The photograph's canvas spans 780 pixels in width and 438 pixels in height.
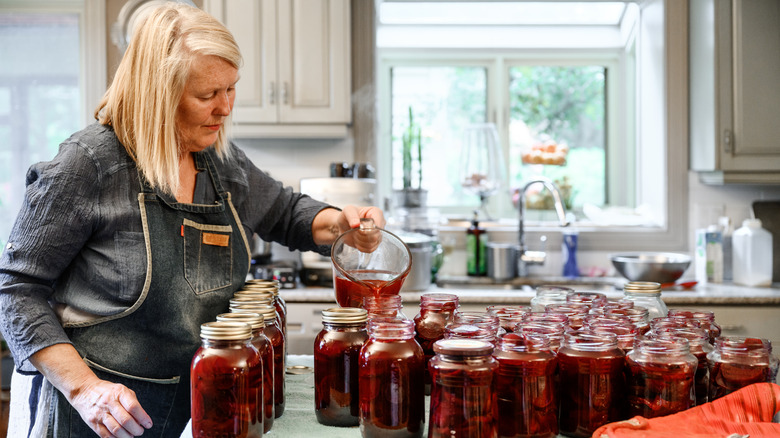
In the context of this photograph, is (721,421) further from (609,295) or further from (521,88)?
(521,88)

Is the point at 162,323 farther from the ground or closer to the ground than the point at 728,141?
closer to the ground

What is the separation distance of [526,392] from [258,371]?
405mm

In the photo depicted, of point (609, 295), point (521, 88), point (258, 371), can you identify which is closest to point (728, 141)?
point (609, 295)

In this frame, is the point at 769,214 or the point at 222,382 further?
the point at 769,214

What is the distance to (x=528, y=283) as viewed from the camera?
330cm

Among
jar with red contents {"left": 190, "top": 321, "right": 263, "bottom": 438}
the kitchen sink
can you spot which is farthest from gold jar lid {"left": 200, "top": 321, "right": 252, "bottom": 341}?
the kitchen sink

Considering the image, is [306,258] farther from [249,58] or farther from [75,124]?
[75,124]

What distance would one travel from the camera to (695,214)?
3.50 meters

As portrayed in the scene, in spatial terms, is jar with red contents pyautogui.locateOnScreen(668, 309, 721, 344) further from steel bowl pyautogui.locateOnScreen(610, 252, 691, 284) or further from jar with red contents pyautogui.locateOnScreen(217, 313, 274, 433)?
steel bowl pyautogui.locateOnScreen(610, 252, 691, 284)

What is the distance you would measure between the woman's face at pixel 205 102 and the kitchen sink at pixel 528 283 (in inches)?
73.3

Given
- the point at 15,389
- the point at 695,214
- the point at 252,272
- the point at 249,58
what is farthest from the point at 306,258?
the point at 695,214

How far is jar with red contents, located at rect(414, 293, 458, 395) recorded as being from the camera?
52.9 inches

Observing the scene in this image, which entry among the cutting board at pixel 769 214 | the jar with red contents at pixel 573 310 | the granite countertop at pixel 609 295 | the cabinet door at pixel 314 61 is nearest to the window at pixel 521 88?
the cutting board at pixel 769 214

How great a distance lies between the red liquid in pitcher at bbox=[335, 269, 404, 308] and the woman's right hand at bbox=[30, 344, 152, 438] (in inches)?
17.0
